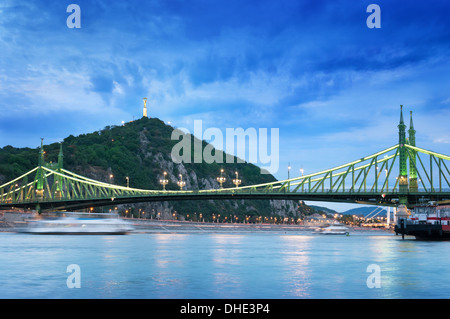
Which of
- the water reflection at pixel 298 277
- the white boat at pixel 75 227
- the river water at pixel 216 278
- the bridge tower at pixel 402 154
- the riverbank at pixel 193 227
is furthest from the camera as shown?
the riverbank at pixel 193 227

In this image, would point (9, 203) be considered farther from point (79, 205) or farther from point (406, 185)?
point (406, 185)

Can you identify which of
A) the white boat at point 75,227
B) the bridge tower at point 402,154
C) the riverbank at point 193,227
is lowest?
the riverbank at point 193,227

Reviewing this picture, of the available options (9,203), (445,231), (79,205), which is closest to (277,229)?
(79,205)

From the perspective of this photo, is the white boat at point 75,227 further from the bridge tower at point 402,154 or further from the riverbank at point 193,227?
the bridge tower at point 402,154

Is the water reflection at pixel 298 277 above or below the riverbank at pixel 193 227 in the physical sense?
above

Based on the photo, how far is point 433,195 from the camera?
86.4 meters

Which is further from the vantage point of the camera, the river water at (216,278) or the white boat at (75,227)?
the white boat at (75,227)

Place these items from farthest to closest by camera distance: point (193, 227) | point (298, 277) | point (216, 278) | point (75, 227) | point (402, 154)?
1. point (193, 227)
2. point (402, 154)
3. point (75, 227)
4. point (298, 277)
5. point (216, 278)

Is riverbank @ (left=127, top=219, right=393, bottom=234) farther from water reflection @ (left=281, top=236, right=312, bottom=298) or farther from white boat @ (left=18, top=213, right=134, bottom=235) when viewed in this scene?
water reflection @ (left=281, top=236, right=312, bottom=298)

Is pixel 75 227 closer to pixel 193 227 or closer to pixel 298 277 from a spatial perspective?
pixel 193 227

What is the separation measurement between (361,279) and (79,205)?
89.5m

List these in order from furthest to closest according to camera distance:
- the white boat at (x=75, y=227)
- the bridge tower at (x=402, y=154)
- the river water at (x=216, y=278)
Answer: the bridge tower at (x=402, y=154), the white boat at (x=75, y=227), the river water at (x=216, y=278)

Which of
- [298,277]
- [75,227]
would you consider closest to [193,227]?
[75,227]

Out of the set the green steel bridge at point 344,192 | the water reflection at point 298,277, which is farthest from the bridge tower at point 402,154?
the water reflection at point 298,277
